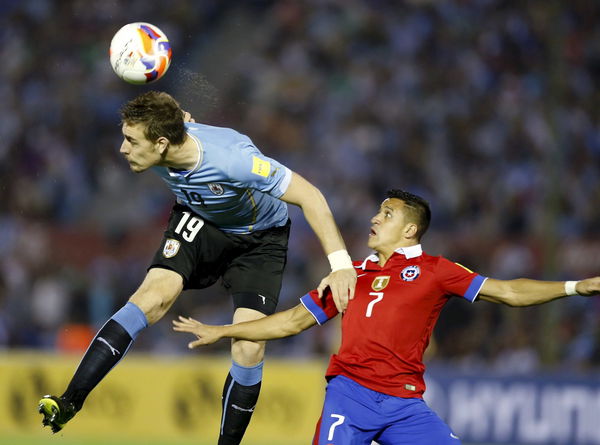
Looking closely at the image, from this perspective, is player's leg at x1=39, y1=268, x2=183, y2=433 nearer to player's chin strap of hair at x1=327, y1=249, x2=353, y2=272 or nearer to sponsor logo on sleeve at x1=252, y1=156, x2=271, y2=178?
sponsor logo on sleeve at x1=252, y1=156, x2=271, y2=178

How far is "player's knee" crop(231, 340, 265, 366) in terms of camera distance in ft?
22.9

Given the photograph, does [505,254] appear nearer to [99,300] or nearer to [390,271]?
[99,300]

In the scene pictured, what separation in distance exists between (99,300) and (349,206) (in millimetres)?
3322

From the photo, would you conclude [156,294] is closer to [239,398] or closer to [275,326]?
[275,326]

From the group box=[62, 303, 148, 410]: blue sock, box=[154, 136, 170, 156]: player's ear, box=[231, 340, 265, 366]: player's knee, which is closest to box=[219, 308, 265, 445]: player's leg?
box=[231, 340, 265, 366]: player's knee

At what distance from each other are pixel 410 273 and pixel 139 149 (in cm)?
171

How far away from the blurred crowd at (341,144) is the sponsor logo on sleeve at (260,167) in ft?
18.7

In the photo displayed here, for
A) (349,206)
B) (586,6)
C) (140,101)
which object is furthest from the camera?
(586,6)

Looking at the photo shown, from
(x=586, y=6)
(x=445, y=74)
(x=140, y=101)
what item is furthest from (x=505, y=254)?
(x=140, y=101)

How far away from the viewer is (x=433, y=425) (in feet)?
19.9

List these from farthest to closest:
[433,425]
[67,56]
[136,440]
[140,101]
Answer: [67,56] < [136,440] < [140,101] < [433,425]

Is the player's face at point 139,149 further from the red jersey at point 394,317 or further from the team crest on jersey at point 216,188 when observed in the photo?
the red jersey at point 394,317

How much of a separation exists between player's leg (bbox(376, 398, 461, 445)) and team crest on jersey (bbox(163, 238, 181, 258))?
167 cm

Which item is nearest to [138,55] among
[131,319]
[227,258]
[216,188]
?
[216,188]
